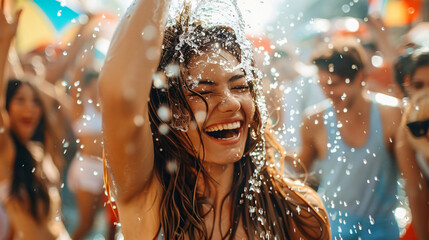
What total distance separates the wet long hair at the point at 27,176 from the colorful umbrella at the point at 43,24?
1.16 ft

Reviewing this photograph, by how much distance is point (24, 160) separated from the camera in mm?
2590

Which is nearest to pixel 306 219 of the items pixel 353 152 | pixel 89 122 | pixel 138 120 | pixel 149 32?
pixel 138 120

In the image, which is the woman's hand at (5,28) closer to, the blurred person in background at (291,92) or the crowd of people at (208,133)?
the crowd of people at (208,133)

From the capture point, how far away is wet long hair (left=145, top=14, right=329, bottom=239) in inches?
52.5

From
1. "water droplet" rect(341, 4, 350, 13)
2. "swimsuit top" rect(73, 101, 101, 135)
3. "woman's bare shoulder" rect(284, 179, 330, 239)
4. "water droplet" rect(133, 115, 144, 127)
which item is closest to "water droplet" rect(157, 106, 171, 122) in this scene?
"water droplet" rect(133, 115, 144, 127)

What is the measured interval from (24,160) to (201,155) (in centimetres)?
171

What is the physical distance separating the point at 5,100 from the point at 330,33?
7.76 ft

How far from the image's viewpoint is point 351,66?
2.54m

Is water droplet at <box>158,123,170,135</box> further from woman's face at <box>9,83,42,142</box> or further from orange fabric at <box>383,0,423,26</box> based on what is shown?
orange fabric at <box>383,0,423,26</box>

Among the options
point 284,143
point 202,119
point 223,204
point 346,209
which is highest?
point 202,119

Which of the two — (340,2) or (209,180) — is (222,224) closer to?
(209,180)

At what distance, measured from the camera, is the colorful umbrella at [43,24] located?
2.75 m

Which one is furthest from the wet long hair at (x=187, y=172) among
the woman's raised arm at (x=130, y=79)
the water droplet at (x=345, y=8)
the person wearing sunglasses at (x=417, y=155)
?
the water droplet at (x=345, y=8)

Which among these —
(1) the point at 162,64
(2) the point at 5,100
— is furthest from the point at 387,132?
(2) the point at 5,100
